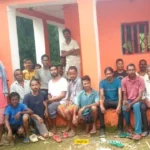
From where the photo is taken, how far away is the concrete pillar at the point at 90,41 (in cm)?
616

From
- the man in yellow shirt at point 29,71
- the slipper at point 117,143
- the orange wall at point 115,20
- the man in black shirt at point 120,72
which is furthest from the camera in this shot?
the orange wall at point 115,20

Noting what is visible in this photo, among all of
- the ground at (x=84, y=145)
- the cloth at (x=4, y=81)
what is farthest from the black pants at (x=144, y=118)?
the cloth at (x=4, y=81)

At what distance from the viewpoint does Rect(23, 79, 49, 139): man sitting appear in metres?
5.75

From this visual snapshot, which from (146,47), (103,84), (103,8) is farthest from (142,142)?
(103,8)

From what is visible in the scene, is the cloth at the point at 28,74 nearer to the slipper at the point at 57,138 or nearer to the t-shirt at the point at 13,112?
the t-shirt at the point at 13,112

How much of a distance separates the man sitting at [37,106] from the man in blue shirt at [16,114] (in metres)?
0.18

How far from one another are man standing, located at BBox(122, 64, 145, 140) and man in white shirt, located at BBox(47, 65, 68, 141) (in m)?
1.26

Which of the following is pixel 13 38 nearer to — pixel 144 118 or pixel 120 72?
pixel 120 72

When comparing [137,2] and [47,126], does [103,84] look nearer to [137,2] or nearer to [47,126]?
[47,126]

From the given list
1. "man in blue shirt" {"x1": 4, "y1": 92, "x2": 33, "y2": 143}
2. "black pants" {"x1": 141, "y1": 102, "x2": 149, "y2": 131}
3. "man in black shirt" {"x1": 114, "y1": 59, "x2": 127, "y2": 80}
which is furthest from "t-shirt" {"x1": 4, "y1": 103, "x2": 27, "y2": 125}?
"man in black shirt" {"x1": 114, "y1": 59, "x2": 127, "y2": 80}

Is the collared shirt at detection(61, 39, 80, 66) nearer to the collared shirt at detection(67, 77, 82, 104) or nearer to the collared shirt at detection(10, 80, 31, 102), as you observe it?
the collared shirt at detection(67, 77, 82, 104)

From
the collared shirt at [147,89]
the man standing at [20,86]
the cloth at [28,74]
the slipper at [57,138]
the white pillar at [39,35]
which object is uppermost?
the white pillar at [39,35]

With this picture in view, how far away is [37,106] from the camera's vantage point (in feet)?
19.1

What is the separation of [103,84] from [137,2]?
3136 millimetres
